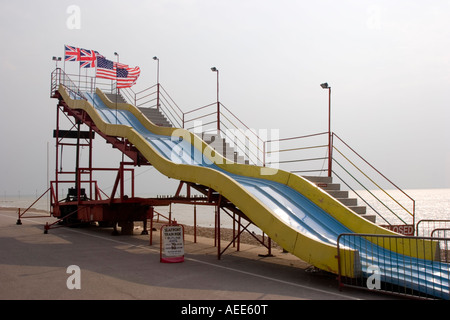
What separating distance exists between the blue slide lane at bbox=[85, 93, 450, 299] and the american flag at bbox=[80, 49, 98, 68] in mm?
11421

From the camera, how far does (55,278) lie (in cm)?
998

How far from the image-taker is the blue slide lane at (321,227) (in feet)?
28.2

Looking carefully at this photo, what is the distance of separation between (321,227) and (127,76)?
20293mm

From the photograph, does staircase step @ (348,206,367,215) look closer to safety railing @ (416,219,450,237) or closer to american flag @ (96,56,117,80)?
safety railing @ (416,219,450,237)

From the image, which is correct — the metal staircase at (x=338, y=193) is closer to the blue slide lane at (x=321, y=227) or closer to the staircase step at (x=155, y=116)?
the blue slide lane at (x=321, y=227)

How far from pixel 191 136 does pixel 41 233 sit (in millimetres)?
8370

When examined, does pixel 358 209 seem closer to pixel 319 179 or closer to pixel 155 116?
pixel 319 179

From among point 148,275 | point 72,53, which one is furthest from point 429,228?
point 148,275

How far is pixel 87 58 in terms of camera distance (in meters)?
27.9

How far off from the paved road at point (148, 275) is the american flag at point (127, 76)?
45.5 feet

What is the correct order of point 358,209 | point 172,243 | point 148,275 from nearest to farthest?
point 148,275, point 172,243, point 358,209

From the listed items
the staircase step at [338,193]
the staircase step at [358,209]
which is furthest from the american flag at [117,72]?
the staircase step at [358,209]

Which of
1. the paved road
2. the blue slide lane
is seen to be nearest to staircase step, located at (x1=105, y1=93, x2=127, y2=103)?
the blue slide lane
